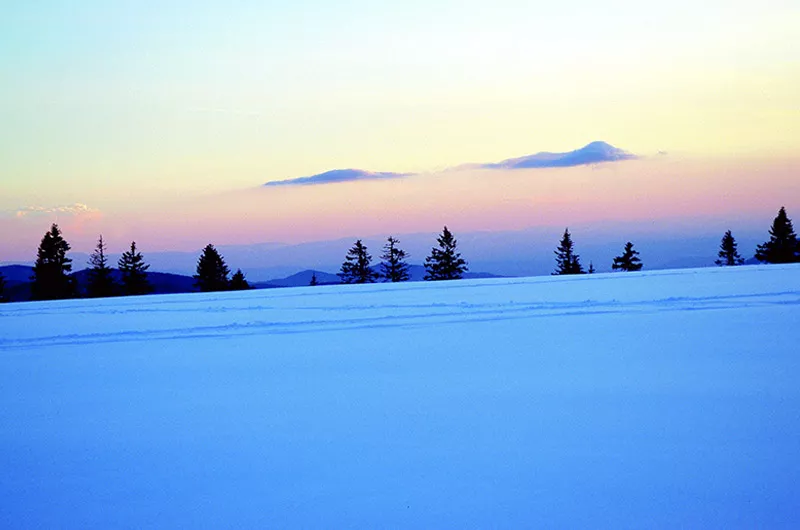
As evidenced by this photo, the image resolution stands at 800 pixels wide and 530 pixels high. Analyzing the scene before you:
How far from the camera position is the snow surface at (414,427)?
346 centimetres

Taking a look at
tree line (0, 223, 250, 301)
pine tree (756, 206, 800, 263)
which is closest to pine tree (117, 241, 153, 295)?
tree line (0, 223, 250, 301)

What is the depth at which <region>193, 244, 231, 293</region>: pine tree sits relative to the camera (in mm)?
45219

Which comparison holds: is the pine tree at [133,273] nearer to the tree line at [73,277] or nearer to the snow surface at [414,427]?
the tree line at [73,277]

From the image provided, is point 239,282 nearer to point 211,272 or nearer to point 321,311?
point 211,272

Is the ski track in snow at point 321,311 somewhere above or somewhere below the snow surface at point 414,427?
above

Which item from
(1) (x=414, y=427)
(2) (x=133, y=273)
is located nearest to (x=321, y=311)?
(1) (x=414, y=427)

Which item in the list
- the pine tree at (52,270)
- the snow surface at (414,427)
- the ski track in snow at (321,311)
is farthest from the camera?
the pine tree at (52,270)

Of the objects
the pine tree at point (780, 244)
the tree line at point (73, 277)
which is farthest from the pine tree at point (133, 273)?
the pine tree at point (780, 244)

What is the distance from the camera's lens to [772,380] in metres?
5.87

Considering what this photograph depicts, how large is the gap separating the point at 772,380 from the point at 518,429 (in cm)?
293

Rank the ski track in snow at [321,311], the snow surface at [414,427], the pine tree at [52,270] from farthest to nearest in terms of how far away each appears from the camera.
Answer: the pine tree at [52,270], the ski track in snow at [321,311], the snow surface at [414,427]

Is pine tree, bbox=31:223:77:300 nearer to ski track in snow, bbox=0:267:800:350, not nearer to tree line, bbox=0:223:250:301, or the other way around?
A: tree line, bbox=0:223:250:301

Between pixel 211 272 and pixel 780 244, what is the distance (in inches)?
1754

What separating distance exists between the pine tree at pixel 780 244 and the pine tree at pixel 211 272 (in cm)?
4233
